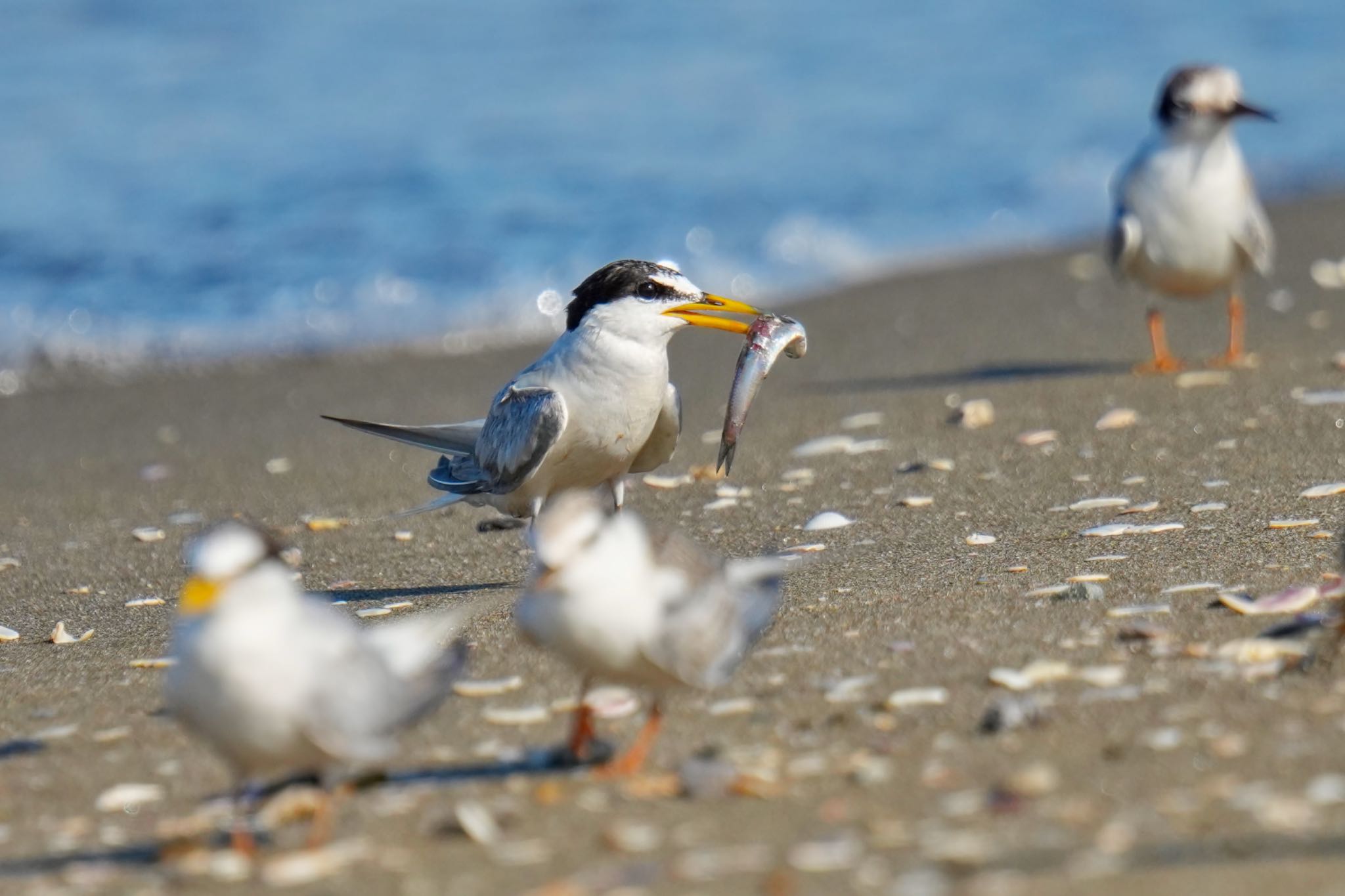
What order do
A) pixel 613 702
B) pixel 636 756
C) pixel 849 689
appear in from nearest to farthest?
1. pixel 636 756
2. pixel 849 689
3. pixel 613 702

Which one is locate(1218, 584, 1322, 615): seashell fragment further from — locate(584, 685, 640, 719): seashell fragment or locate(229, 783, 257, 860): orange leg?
locate(229, 783, 257, 860): orange leg

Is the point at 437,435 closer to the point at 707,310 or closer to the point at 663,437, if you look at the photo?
the point at 663,437

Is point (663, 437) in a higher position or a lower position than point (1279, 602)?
higher

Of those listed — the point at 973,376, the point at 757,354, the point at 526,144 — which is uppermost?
the point at 526,144

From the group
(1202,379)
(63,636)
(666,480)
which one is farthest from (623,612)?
(1202,379)

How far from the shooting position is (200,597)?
2793 mm

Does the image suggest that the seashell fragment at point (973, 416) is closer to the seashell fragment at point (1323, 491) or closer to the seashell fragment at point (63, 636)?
the seashell fragment at point (1323, 491)

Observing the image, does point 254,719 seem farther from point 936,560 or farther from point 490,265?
point 490,265

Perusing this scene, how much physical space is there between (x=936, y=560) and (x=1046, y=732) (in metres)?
1.55

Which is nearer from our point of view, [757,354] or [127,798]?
[127,798]

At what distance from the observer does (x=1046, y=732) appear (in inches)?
124

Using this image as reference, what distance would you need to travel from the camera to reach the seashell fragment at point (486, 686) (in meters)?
3.78

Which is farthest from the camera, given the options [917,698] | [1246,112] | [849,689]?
[1246,112]

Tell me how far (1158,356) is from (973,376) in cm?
75
